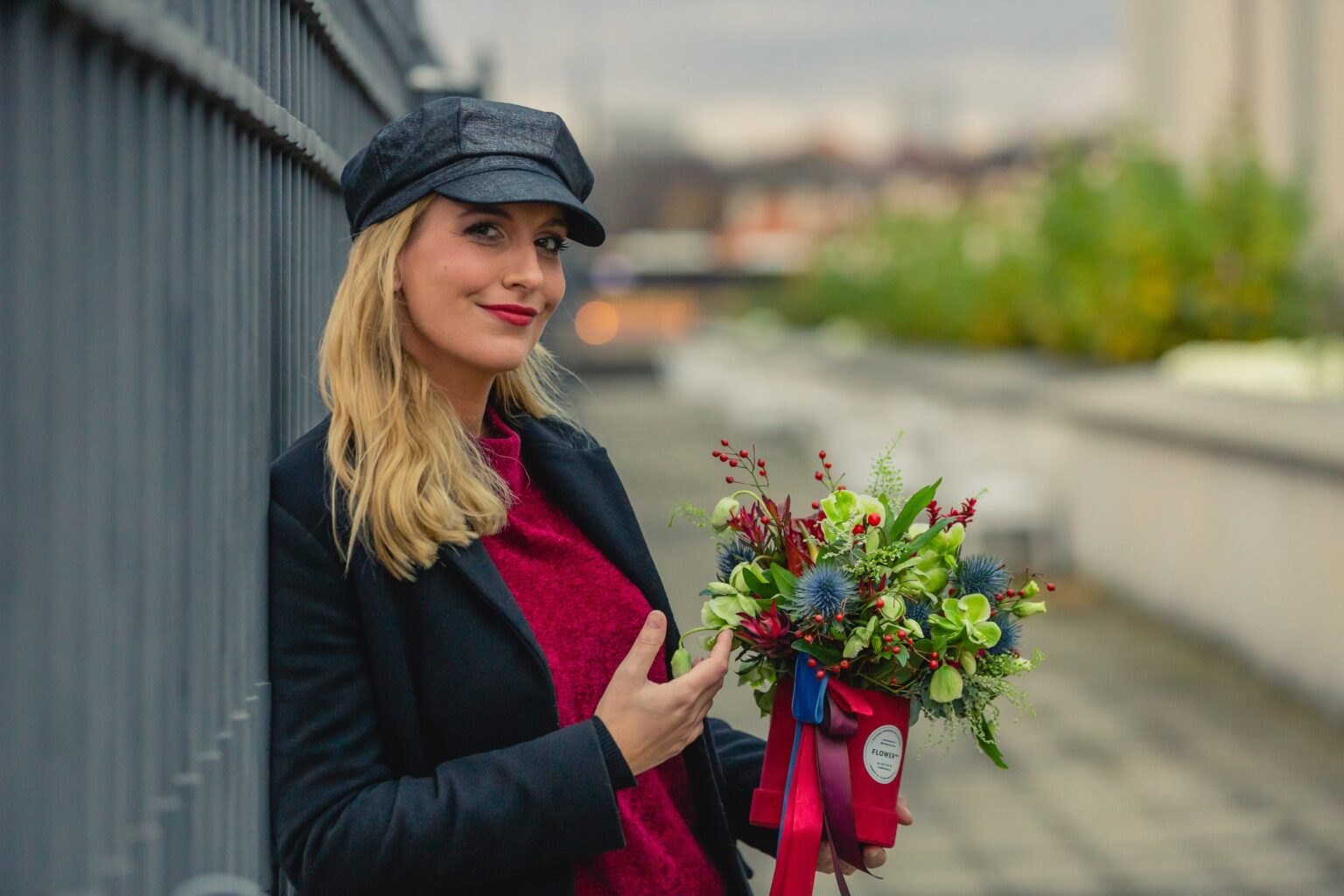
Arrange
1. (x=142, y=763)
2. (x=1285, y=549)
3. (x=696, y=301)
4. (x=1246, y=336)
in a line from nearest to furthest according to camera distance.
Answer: (x=142, y=763), (x=1285, y=549), (x=1246, y=336), (x=696, y=301)

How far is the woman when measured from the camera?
173cm

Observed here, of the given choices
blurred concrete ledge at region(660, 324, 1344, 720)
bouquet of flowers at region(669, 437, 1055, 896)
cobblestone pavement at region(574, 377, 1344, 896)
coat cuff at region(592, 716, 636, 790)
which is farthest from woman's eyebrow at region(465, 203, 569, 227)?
blurred concrete ledge at region(660, 324, 1344, 720)

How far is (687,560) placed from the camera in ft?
35.9

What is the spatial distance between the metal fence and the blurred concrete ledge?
17.7ft

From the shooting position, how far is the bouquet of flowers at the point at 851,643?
1919 millimetres

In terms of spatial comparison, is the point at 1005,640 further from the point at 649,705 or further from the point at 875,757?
the point at 649,705

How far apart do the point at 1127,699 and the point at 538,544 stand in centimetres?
547

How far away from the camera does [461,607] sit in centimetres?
181

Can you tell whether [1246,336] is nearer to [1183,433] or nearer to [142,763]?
[1183,433]

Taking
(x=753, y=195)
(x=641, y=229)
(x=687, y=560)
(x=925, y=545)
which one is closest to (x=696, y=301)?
(x=641, y=229)

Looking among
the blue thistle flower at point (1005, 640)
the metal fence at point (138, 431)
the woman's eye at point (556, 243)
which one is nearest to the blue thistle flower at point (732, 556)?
the blue thistle flower at point (1005, 640)

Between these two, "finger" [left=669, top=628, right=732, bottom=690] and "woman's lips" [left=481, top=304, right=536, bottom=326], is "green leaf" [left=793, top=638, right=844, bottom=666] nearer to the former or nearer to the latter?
"finger" [left=669, top=628, right=732, bottom=690]

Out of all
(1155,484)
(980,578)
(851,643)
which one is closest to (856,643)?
(851,643)

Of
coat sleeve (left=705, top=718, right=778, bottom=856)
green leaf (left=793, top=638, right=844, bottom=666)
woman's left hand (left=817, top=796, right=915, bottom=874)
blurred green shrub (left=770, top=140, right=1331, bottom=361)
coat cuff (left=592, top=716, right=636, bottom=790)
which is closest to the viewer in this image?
coat cuff (left=592, top=716, right=636, bottom=790)
